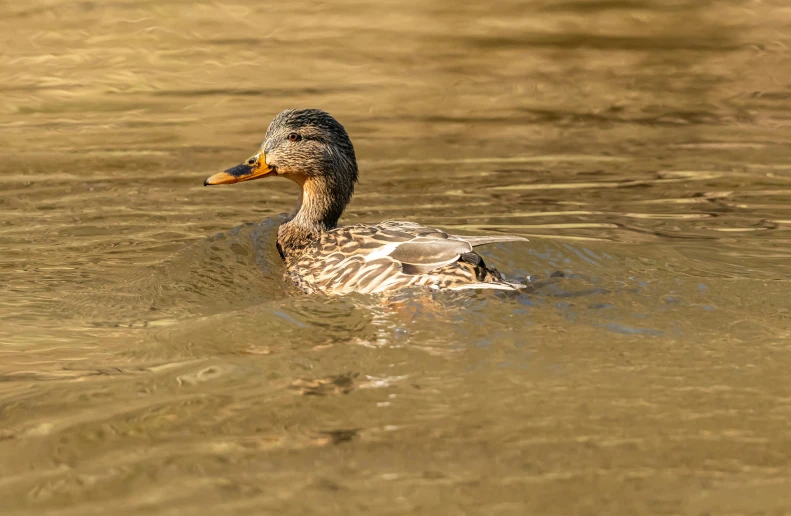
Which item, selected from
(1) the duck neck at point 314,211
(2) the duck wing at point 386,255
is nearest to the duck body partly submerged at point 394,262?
(2) the duck wing at point 386,255

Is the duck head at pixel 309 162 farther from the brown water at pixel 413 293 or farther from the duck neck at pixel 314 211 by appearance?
the brown water at pixel 413 293

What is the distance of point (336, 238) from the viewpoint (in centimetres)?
787

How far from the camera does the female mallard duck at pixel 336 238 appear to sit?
7062mm

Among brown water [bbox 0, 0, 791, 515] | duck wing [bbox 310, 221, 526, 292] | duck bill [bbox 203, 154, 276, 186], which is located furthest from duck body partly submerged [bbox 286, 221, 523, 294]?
duck bill [bbox 203, 154, 276, 186]

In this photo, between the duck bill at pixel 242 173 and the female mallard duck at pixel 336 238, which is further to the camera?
the duck bill at pixel 242 173

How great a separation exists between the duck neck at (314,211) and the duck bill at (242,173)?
325 mm

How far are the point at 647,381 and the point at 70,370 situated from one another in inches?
116

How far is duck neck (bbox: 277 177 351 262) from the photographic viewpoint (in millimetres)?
8469

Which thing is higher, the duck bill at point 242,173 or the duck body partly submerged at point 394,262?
the duck bill at point 242,173

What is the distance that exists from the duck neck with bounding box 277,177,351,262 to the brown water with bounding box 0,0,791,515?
237mm

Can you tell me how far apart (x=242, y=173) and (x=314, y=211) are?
0.62 metres

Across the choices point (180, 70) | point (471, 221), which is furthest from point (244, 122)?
point (471, 221)

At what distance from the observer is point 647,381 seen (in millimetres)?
5598

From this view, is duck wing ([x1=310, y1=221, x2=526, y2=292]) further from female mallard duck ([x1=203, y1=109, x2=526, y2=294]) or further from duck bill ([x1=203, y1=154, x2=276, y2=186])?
duck bill ([x1=203, y1=154, x2=276, y2=186])
